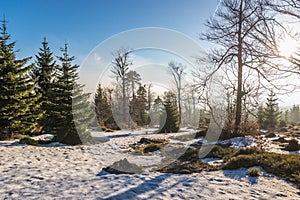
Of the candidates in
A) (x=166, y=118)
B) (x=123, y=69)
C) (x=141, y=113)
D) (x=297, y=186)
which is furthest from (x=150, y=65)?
(x=141, y=113)

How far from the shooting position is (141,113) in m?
32.6

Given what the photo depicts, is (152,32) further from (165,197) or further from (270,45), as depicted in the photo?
(165,197)

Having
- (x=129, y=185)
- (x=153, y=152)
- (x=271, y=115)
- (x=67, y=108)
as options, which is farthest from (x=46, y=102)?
(x=271, y=115)

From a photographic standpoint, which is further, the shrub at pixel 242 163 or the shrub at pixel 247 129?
the shrub at pixel 247 129

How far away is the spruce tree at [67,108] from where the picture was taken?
1073 centimetres

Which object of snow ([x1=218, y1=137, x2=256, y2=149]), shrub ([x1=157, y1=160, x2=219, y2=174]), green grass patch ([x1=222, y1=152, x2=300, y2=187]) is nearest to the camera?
green grass patch ([x1=222, y1=152, x2=300, y2=187])

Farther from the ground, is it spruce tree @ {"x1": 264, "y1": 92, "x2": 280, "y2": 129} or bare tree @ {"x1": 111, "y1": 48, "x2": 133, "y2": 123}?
bare tree @ {"x1": 111, "y1": 48, "x2": 133, "y2": 123}

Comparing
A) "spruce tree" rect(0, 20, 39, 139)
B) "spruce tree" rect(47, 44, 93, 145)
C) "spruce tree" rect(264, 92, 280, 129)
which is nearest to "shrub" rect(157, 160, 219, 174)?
"spruce tree" rect(47, 44, 93, 145)

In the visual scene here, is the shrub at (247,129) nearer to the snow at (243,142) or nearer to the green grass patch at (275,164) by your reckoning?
the snow at (243,142)

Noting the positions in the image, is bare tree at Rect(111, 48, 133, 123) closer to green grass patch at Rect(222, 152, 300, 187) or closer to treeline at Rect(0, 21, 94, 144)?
treeline at Rect(0, 21, 94, 144)

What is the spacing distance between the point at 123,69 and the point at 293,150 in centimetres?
2008

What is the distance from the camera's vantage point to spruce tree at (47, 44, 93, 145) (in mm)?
10727

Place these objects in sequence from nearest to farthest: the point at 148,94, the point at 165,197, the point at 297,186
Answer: the point at 165,197 < the point at 297,186 < the point at 148,94

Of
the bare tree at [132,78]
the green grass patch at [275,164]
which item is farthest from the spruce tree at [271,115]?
the green grass patch at [275,164]
